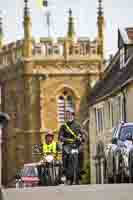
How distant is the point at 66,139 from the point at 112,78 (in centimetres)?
2865

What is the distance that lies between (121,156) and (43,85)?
199 ft

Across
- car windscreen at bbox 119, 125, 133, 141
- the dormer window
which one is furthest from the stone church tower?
car windscreen at bbox 119, 125, 133, 141

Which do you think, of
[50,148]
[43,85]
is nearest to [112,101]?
[50,148]

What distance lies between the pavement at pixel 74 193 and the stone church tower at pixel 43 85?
64.7m

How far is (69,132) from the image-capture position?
24.4 meters

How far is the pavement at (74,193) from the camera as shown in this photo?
18.8 metres

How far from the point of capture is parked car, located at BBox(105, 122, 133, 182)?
964 inches

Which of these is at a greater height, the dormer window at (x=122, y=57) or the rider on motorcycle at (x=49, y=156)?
the dormer window at (x=122, y=57)

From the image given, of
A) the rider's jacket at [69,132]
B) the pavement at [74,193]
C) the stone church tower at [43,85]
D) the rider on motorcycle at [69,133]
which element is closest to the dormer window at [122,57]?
the rider on motorcycle at [69,133]

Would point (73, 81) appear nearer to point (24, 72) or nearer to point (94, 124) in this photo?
point (24, 72)

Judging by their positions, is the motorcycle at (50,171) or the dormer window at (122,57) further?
the dormer window at (122,57)

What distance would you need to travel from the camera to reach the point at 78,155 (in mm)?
24688

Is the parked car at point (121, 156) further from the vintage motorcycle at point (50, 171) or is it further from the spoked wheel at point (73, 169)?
the vintage motorcycle at point (50, 171)

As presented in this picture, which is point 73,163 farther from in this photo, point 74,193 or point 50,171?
point 74,193
